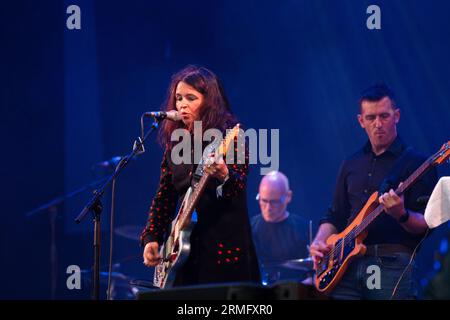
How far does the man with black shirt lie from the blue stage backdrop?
1417 mm

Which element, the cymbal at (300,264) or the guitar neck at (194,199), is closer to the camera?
the guitar neck at (194,199)

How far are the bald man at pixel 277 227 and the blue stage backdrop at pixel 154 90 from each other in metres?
0.46

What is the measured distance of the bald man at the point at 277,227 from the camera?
6.34 metres

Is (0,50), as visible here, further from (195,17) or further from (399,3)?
(399,3)

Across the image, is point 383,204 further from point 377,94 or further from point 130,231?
point 130,231

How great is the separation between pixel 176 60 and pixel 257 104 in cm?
94

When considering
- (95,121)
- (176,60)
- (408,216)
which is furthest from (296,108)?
(408,216)

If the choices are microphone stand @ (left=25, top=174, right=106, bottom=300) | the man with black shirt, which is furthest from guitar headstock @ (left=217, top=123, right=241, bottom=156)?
microphone stand @ (left=25, top=174, right=106, bottom=300)

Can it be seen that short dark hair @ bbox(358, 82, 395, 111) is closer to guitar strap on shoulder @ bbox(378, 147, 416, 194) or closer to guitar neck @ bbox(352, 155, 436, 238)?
guitar strap on shoulder @ bbox(378, 147, 416, 194)

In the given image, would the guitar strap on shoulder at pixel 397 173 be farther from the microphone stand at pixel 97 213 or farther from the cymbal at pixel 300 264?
the microphone stand at pixel 97 213

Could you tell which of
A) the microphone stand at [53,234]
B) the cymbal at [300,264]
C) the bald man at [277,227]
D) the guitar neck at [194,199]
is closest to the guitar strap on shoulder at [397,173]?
the cymbal at [300,264]

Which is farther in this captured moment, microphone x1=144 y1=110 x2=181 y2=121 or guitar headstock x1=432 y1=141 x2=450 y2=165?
guitar headstock x1=432 y1=141 x2=450 y2=165

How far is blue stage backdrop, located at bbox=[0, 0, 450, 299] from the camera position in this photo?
6.13 metres

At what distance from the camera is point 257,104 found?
7.01 metres
